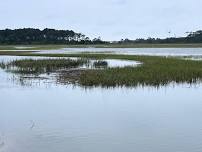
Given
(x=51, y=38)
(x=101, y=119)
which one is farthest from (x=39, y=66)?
(x=51, y=38)

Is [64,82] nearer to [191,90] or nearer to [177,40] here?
[191,90]

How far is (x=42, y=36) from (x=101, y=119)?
439 ft

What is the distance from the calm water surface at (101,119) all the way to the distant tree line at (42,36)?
395ft

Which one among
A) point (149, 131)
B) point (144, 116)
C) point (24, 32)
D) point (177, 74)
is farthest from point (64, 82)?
point (24, 32)

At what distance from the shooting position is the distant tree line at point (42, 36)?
463ft

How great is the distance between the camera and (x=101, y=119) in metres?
14.9

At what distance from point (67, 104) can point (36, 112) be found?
1980 mm

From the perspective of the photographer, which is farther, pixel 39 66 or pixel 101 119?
pixel 39 66

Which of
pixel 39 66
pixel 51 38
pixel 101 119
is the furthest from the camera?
pixel 51 38

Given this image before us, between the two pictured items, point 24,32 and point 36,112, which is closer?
point 36,112

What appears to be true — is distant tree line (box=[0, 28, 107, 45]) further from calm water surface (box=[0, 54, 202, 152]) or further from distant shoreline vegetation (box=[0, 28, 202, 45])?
calm water surface (box=[0, 54, 202, 152])

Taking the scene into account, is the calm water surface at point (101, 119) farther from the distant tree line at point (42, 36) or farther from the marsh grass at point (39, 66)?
the distant tree line at point (42, 36)

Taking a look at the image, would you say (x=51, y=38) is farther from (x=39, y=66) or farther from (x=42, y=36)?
(x=39, y=66)

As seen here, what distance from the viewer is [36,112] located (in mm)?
16234
